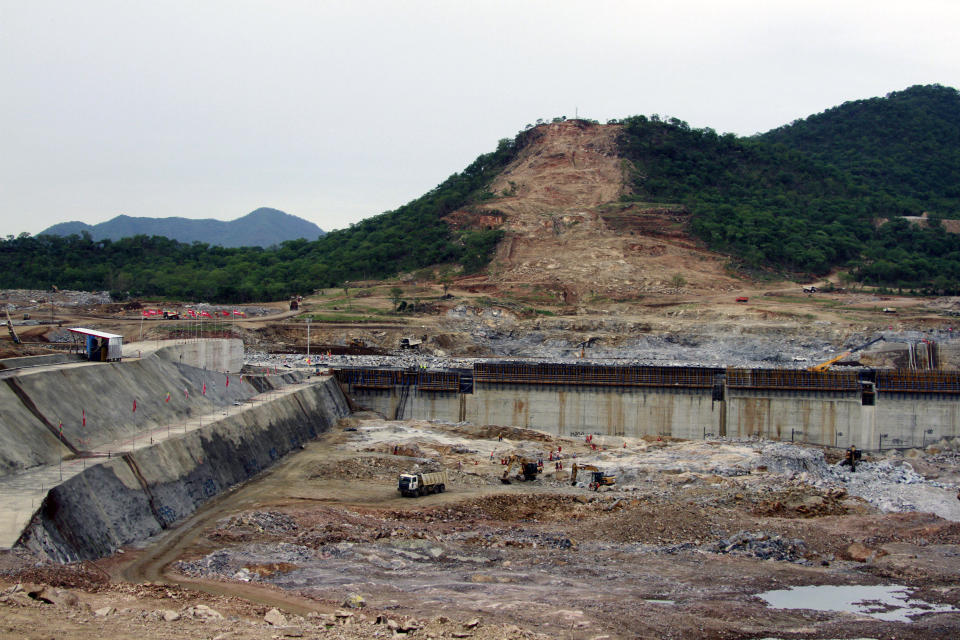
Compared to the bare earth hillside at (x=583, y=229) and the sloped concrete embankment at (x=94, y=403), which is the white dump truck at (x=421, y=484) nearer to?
the sloped concrete embankment at (x=94, y=403)

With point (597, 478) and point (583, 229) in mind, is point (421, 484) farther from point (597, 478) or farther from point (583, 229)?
point (583, 229)

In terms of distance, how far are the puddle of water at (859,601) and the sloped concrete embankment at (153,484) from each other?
21229 millimetres

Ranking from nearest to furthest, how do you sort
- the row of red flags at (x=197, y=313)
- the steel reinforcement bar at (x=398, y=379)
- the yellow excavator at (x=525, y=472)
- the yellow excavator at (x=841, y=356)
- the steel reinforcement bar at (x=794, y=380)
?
1. the yellow excavator at (x=525, y=472)
2. the steel reinforcement bar at (x=794, y=380)
3. the steel reinforcement bar at (x=398, y=379)
4. the yellow excavator at (x=841, y=356)
5. the row of red flags at (x=197, y=313)

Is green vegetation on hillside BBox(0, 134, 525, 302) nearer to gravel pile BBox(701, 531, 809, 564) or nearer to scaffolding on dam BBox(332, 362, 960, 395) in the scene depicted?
scaffolding on dam BBox(332, 362, 960, 395)

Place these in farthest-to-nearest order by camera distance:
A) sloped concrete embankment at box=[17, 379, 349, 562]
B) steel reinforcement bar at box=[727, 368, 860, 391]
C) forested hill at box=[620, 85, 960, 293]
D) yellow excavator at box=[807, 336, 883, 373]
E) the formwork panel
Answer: forested hill at box=[620, 85, 960, 293] → yellow excavator at box=[807, 336, 883, 373] → the formwork panel → steel reinforcement bar at box=[727, 368, 860, 391] → sloped concrete embankment at box=[17, 379, 349, 562]

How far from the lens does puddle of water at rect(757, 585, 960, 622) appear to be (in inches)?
991

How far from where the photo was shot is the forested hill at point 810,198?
117m

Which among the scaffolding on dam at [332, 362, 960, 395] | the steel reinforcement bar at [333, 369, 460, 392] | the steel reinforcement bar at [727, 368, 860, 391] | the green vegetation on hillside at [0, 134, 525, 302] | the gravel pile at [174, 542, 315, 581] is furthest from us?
the green vegetation on hillside at [0, 134, 525, 302]

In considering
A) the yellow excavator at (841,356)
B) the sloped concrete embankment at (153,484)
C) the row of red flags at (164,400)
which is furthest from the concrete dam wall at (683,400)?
the row of red flags at (164,400)

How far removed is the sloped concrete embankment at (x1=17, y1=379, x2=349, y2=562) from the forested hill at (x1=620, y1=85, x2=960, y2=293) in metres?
86.3

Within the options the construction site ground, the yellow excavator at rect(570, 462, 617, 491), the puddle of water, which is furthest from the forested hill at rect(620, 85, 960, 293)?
the puddle of water

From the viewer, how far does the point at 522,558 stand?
97.2ft

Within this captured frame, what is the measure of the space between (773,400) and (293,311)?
59037mm

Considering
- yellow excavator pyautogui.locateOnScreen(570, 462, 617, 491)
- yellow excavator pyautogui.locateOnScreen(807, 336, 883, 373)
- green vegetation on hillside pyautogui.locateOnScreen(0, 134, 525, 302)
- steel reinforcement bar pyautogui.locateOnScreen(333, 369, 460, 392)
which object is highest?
green vegetation on hillside pyautogui.locateOnScreen(0, 134, 525, 302)
